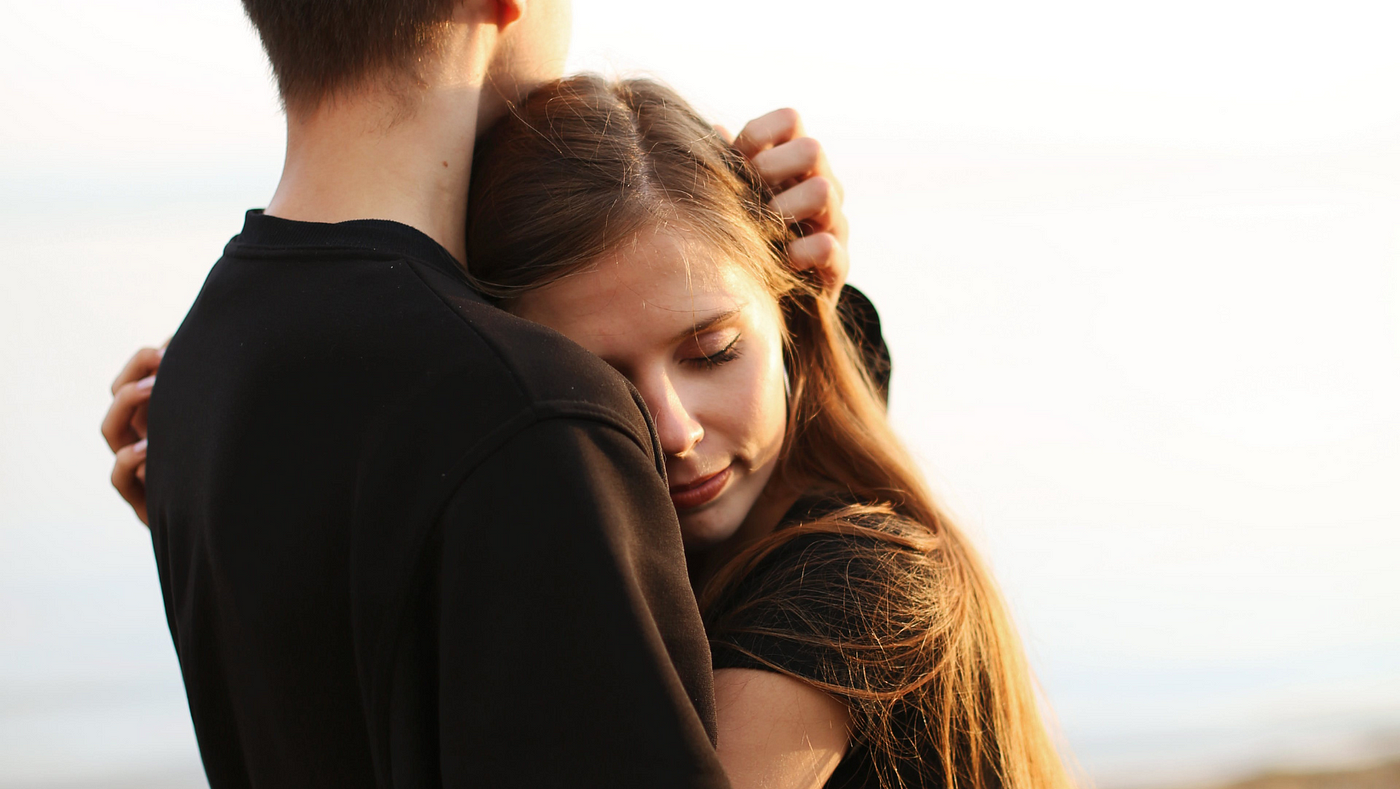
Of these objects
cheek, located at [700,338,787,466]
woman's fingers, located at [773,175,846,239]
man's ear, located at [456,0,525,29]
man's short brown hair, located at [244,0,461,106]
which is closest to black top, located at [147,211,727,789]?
man's short brown hair, located at [244,0,461,106]

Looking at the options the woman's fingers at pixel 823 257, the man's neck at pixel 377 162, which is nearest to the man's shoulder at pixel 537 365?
the man's neck at pixel 377 162

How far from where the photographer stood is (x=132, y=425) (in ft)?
5.44

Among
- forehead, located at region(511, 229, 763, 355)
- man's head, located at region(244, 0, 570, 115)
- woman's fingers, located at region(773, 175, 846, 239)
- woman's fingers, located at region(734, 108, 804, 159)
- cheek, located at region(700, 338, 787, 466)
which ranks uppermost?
man's head, located at region(244, 0, 570, 115)

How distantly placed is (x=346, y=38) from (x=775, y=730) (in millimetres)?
915

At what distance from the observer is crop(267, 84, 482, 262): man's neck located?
3.86 feet

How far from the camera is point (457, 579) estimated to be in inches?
34.4

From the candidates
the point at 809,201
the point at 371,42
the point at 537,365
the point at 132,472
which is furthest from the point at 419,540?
the point at 809,201

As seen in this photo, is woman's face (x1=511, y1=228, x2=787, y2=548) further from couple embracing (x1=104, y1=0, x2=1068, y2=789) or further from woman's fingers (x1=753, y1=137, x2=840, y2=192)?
woman's fingers (x1=753, y1=137, x2=840, y2=192)

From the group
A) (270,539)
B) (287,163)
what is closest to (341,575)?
(270,539)

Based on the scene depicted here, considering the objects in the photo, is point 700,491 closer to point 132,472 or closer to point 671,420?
point 671,420

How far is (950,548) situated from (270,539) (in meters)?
0.99

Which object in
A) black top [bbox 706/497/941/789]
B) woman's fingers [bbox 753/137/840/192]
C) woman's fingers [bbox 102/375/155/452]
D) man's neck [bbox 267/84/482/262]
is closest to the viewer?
man's neck [bbox 267/84/482/262]

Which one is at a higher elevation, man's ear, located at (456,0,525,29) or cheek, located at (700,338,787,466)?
man's ear, located at (456,0,525,29)

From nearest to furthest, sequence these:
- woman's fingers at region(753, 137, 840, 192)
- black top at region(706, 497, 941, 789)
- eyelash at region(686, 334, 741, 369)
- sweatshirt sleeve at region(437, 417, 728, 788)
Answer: sweatshirt sleeve at region(437, 417, 728, 788) → black top at region(706, 497, 941, 789) → eyelash at region(686, 334, 741, 369) → woman's fingers at region(753, 137, 840, 192)
